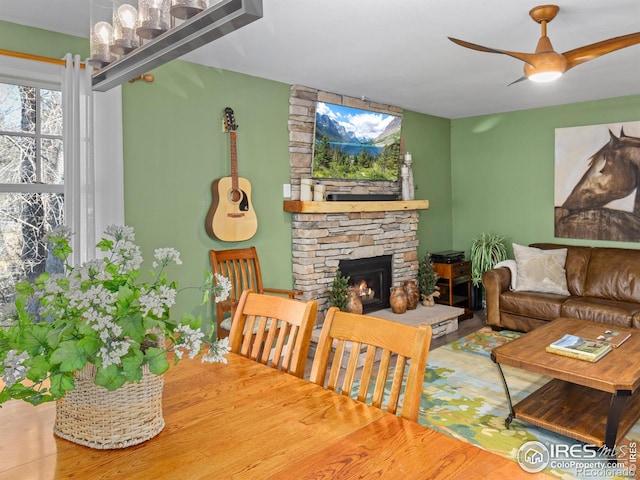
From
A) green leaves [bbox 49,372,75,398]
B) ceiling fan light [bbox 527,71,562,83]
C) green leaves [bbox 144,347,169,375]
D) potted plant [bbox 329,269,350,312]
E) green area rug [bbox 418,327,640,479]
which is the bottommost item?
green area rug [bbox 418,327,640,479]

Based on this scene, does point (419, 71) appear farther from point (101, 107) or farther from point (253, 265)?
point (101, 107)

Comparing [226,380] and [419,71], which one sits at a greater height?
[419,71]

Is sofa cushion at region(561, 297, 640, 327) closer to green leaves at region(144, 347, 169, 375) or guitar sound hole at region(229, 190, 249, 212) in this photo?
guitar sound hole at region(229, 190, 249, 212)

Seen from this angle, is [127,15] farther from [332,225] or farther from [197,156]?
[332,225]

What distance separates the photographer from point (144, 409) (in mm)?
1127

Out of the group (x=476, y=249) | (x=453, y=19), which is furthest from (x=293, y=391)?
(x=476, y=249)

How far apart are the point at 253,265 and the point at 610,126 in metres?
4.00

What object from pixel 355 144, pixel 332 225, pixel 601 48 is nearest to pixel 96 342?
pixel 601 48

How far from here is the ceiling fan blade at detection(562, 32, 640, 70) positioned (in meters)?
2.36

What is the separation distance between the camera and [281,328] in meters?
1.82

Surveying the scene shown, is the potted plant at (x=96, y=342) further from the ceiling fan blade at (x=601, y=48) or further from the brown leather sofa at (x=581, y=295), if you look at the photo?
the brown leather sofa at (x=581, y=295)

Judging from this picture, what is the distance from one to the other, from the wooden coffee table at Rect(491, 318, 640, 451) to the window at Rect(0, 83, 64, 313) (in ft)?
9.65

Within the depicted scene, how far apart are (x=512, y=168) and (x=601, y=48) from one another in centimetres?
340

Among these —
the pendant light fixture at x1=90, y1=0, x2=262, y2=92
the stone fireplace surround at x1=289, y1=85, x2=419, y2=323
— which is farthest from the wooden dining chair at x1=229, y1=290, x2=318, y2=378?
the stone fireplace surround at x1=289, y1=85, x2=419, y2=323
